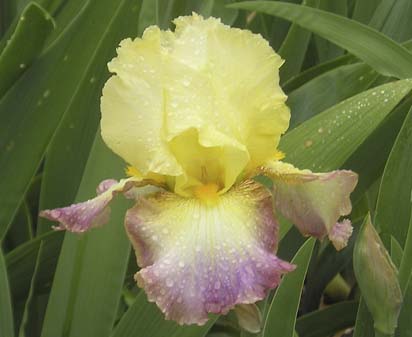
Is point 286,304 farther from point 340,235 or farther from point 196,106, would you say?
point 196,106

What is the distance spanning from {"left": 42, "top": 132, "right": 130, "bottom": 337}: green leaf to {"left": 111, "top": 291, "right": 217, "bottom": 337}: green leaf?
0.08 feet

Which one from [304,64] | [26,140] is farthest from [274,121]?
[304,64]

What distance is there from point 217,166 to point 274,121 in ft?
0.20

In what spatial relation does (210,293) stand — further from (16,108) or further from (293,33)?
(293,33)

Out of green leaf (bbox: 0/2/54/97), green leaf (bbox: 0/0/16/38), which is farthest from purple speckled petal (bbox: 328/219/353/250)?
green leaf (bbox: 0/0/16/38)

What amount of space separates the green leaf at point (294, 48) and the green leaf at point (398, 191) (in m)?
0.33

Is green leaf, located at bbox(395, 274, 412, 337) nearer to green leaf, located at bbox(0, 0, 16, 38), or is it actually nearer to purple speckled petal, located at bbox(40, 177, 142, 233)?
purple speckled petal, located at bbox(40, 177, 142, 233)

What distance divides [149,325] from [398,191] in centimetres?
33

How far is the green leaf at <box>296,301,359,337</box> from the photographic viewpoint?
A: 1169 mm

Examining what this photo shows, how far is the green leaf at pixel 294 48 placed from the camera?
1248 mm

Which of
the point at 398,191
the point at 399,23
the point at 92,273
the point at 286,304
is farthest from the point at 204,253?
the point at 399,23

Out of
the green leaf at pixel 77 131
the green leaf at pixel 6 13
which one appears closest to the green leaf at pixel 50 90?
the green leaf at pixel 77 131

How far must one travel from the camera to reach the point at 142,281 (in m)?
0.63

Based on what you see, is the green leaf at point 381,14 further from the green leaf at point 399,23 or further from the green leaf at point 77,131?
the green leaf at point 77,131
